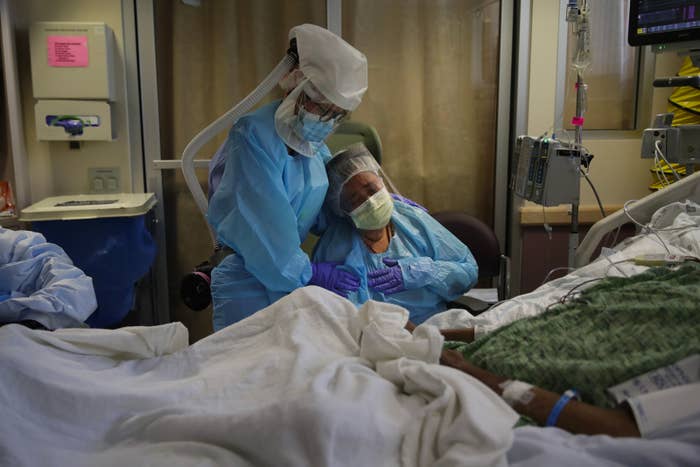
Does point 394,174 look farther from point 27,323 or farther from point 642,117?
point 27,323

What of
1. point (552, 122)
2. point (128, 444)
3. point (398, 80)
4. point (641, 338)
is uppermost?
point (398, 80)

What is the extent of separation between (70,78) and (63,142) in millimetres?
370

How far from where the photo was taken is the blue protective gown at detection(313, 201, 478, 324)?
227 cm

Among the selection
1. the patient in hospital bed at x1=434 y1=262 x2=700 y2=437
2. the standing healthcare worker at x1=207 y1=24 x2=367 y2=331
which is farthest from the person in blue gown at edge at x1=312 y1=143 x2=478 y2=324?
the patient in hospital bed at x1=434 y1=262 x2=700 y2=437

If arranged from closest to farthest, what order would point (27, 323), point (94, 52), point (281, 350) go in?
point (281, 350) → point (27, 323) → point (94, 52)

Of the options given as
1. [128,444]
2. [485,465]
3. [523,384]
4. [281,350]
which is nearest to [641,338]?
[523,384]

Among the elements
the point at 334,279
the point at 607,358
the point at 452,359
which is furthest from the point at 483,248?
the point at 607,358

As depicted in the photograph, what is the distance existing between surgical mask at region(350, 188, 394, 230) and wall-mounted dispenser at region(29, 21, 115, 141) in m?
1.44

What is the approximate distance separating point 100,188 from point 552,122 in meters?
2.43

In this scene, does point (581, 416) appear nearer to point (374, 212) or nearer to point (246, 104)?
point (374, 212)

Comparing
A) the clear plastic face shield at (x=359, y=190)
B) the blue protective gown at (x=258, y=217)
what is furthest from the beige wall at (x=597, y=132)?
the blue protective gown at (x=258, y=217)

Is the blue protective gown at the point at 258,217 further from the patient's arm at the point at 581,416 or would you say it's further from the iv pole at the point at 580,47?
the patient's arm at the point at 581,416

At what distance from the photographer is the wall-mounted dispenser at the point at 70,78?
2854 millimetres

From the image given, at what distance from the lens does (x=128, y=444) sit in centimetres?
104
